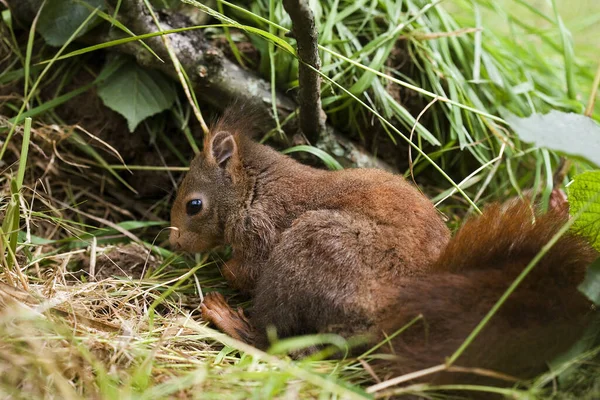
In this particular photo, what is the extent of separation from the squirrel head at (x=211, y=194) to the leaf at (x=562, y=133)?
1.47 m

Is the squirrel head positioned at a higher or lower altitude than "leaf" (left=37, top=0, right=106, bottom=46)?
lower

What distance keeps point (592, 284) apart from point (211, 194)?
1.79m

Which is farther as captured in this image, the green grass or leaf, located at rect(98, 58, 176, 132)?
leaf, located at rect(98, 58, 176, 132)

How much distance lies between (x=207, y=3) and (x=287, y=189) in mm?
1219

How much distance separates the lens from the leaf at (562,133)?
76.9 inches

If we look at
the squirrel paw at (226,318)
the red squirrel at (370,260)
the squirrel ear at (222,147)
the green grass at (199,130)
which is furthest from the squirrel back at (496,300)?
the squirrel ear at (222,147)

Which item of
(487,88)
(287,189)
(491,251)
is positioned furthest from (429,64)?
(491,251)

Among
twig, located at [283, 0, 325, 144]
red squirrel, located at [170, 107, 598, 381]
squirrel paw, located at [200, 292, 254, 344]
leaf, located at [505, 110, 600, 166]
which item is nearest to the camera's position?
leaf, located at [505, 110, 600, 166]

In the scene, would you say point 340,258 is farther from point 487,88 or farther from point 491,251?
point 487,88

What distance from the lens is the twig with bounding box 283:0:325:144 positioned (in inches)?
99.7

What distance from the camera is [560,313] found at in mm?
2131

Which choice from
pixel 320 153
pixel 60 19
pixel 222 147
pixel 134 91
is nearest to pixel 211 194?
pixel 222 147

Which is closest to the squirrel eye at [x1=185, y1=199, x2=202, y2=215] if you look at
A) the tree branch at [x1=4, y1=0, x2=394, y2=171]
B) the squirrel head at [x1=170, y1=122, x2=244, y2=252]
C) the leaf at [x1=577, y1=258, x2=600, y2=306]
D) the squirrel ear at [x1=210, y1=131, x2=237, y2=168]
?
the squirrel head at [x1=170, y1=122, x2=244, y2=252]

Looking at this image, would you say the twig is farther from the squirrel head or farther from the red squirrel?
the squirrel head
